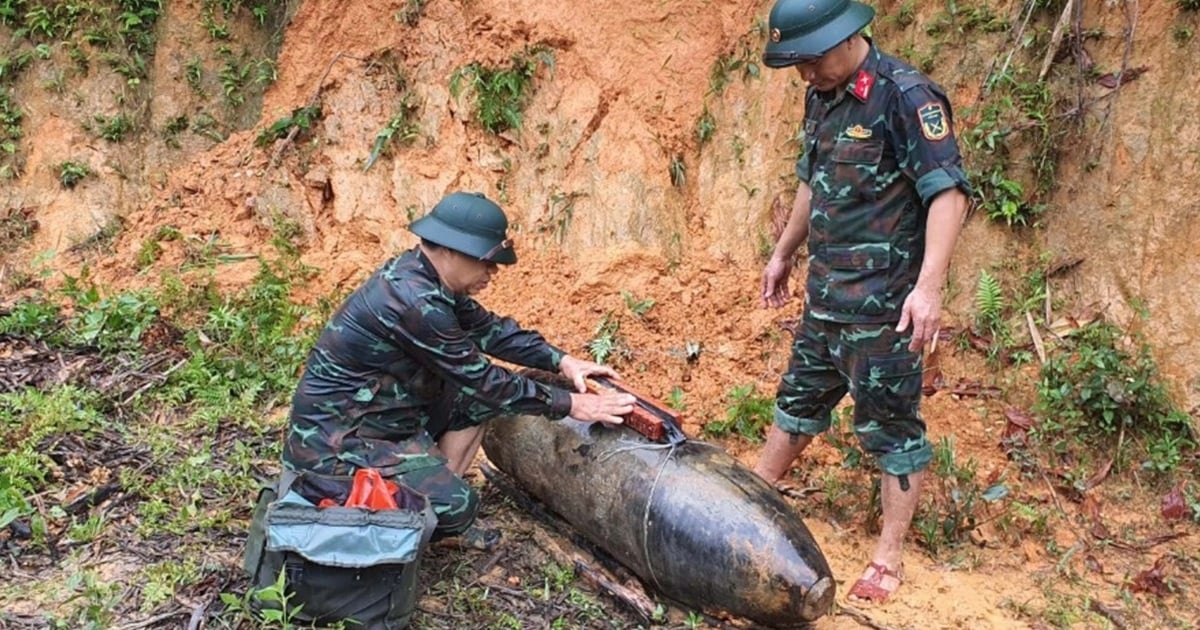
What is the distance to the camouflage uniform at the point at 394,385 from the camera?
158 inches

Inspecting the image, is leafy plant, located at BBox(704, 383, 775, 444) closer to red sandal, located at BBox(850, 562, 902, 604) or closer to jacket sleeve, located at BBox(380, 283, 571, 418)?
red sandal, located at BBox(850, 562, 902, 604)

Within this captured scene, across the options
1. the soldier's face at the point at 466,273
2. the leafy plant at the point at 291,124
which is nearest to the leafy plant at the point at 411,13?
the leafy plant at the point at 291,124

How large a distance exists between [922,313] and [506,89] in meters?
4.33

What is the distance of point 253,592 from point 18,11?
20.8 feet

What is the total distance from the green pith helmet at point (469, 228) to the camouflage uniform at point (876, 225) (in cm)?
A: 139

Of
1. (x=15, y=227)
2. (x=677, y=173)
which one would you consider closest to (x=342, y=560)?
(x=677, y=173)

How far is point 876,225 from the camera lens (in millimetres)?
3951

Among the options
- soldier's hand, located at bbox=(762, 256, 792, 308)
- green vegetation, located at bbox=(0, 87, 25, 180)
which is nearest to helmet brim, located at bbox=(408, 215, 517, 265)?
soldier's hand, located at bbox=(762, 256, 792, 308)

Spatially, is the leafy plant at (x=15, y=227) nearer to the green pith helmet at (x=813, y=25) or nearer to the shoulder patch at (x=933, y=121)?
the green pith helmet at (x=813, y=25)

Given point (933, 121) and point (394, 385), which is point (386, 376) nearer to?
point (394, 385)

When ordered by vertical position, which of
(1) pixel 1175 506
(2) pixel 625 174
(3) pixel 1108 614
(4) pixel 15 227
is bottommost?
(3) pixel 1108 614

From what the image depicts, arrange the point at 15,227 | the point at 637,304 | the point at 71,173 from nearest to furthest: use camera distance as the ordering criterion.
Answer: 1. the point at 637,304
2. the point at 15,227
3. the point at 71,173

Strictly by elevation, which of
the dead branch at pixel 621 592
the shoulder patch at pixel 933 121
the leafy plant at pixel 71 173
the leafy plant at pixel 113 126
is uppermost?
the shoulder patch at pixel 933 121

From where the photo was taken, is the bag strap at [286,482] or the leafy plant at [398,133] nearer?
the bag strap at [286,482]
